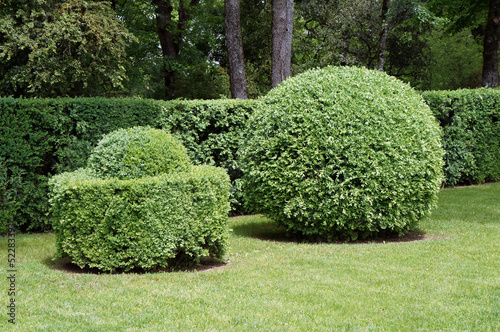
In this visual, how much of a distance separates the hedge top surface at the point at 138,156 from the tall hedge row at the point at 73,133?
2302 millimetres

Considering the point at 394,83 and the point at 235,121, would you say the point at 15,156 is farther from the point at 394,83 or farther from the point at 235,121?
the point at 394,83

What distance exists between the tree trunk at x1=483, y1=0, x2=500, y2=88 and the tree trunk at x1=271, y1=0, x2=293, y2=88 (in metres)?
7.79

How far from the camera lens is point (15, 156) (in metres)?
8.89

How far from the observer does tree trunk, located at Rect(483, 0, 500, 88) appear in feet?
53.4

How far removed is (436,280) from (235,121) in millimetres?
5941

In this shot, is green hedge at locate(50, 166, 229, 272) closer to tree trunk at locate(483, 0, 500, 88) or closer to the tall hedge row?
the tall hedge row

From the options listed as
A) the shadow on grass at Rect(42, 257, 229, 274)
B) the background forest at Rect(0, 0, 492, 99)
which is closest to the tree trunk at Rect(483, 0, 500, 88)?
the background forest at Rect(0, 0, 492, 99)

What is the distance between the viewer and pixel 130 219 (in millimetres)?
6164

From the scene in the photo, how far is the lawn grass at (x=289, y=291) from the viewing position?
4547 mm

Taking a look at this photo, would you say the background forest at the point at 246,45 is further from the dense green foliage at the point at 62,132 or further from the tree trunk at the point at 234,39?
the dense green foliage at the point at 62,132

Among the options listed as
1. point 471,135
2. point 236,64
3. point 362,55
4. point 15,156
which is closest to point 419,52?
point 362,55

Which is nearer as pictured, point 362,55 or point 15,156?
point 15,156

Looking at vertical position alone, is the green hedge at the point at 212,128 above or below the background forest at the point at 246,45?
below

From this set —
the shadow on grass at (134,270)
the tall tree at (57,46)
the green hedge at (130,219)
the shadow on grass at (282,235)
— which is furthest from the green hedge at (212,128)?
the tall tree at (57,46)
